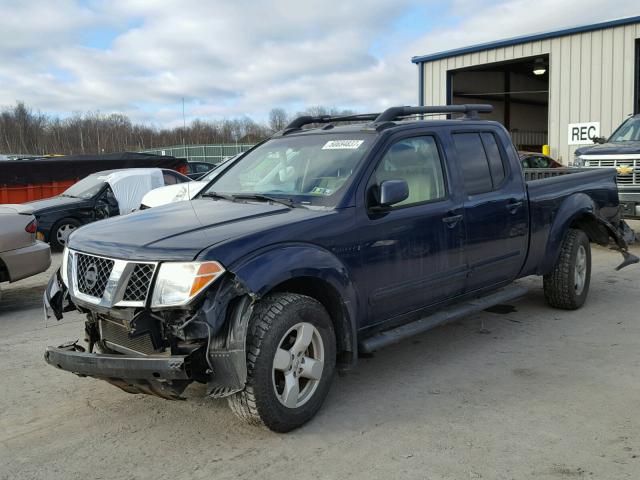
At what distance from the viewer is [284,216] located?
13.0ft

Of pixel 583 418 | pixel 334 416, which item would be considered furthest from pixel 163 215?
Answer: pixel 583 418

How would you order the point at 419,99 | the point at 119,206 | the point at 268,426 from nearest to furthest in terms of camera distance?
Answer: the point at 268,426, the point at 119,206, the point at 419,99

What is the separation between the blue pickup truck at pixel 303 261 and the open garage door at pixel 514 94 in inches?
738

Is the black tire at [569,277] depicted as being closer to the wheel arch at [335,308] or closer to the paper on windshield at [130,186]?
the wheel arch at [335,308]

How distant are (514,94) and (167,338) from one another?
105 ft

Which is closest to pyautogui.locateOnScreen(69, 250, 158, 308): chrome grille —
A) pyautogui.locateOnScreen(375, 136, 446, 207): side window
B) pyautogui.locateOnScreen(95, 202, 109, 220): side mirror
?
pyautogui.locateOnScreen(375, 136, 446, 207): side window

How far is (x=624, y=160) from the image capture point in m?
10.7

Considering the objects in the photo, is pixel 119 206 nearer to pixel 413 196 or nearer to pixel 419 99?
pixel 413 196

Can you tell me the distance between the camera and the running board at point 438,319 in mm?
4238

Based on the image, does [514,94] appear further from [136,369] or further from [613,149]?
[136,369]

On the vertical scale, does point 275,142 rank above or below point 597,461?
above

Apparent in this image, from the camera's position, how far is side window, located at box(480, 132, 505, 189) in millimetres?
5428

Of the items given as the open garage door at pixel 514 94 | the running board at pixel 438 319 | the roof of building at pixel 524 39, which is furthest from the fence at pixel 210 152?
the running board at pixel 438 319

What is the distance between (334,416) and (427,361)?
1294 mm
